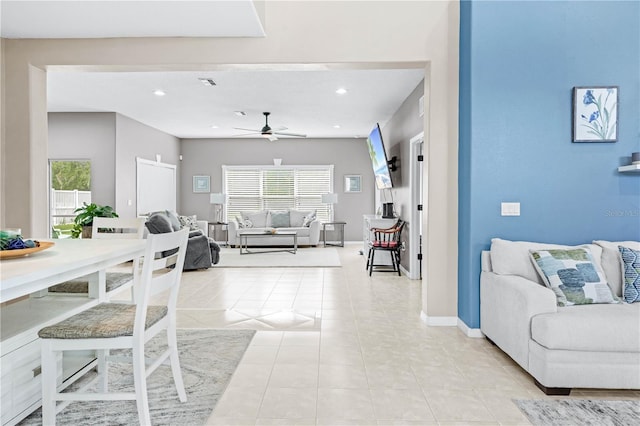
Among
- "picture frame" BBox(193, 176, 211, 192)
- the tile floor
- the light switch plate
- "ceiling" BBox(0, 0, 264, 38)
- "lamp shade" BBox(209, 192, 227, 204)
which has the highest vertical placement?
"ceiling" BBox(0, 0, 264, 38)

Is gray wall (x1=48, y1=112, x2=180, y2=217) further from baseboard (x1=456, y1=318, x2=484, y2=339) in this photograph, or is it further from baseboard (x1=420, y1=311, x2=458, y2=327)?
baseboard (x1=456, y1=318, x2=484, y2=339)

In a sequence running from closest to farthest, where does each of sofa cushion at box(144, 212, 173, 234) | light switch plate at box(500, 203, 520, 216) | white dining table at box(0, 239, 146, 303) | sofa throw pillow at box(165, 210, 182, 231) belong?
1. white dining table at box(0, 239, 146, 303)
2. light switch plate at box(500, 203, 520, 216)
3. sofa cushion at box(144, 212, 173, 234)
4. sofa throw pillow at box(165, 210, 182, 231)

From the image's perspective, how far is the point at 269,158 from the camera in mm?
10586

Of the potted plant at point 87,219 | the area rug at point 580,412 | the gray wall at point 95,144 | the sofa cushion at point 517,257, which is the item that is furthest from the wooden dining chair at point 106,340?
the gray wall at point 95,144

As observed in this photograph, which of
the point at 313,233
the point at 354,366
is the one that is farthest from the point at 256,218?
the point at 354,366

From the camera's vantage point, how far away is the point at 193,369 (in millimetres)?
2740

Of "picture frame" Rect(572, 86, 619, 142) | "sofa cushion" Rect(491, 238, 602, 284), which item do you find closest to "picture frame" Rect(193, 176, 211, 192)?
"sofa cushion" Rect(491, 238, 602, 284)

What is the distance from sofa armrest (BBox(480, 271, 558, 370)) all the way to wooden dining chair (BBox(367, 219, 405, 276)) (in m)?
2.86

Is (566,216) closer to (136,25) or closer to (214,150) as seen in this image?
(136,25)

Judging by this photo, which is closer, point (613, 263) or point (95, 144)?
point (613, 263)

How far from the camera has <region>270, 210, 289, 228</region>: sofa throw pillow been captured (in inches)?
395

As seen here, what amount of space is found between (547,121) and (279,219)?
7.36 meters

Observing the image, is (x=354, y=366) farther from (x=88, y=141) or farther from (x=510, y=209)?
(x=88, y=141)

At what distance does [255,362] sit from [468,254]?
6.40 ft
